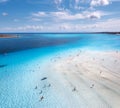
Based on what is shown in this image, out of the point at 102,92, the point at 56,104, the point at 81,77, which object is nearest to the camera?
the point at 56,104

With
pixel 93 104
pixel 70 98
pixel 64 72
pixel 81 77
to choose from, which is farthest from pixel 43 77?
pixel 93 104

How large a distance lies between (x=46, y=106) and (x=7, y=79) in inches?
308

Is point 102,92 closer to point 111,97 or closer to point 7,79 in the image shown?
point 111,97

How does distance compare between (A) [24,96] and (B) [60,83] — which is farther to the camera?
(B) [60,83]

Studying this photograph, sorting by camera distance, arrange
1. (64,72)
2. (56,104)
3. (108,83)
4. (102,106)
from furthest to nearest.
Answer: (64,72) < (108,83) < (56,104) < (102,106)

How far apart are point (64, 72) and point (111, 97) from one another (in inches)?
318

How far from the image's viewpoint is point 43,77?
1842 cm

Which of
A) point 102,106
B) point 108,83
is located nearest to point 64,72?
point 108,83

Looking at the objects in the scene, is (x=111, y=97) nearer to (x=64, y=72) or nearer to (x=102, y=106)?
(x=102, y=106)

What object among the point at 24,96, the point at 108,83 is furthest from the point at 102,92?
the point at 24,96

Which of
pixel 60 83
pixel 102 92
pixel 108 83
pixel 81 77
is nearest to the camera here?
pixel 102 92

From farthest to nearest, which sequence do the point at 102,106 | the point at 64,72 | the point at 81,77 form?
the point at 64,72
the point at 81,77
the point at 102,106

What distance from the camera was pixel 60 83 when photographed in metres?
16.2

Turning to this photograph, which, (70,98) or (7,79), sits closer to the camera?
(70,98)
